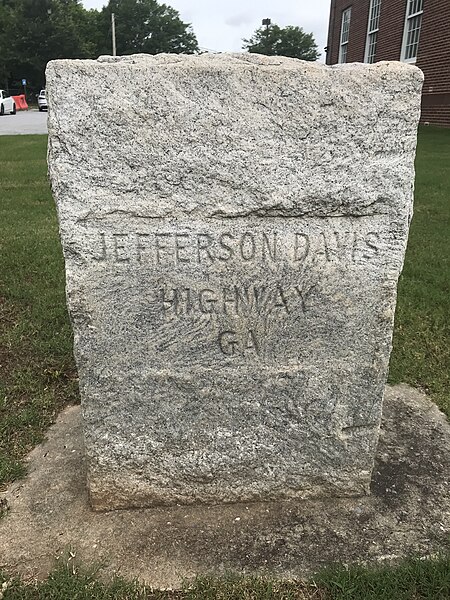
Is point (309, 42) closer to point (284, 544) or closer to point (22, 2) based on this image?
point (22, 2)

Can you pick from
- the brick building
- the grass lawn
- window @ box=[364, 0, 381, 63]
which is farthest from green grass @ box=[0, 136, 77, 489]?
window @ box=[364, 0, 381, 63]

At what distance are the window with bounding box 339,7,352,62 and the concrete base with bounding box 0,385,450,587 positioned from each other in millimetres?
24397

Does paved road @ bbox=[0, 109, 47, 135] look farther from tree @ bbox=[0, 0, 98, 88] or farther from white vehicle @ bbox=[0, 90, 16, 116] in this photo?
tree @ bbox=[0, 0, 98, 88]

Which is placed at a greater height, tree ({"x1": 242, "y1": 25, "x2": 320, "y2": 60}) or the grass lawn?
tree ({"x1": 242, "y1": 25, "x2": 320, "y2": 60})

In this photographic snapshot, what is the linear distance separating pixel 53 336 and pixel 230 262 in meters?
2.29

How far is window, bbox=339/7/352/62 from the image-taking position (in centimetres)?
2353

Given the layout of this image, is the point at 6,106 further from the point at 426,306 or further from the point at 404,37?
the point at 426,306

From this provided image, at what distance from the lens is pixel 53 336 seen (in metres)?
4.00

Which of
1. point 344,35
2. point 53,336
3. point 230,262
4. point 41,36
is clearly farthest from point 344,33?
point 41,36

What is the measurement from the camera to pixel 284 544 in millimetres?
2254

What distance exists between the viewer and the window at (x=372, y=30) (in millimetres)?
20484

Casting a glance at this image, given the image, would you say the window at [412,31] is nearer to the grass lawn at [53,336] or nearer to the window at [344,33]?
the window at [344,33]

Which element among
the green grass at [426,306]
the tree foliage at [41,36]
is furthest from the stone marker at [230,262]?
the tree foliage at [41,36]

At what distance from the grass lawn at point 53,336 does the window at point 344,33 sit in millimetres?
18844
